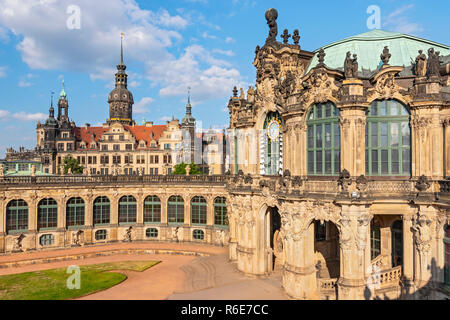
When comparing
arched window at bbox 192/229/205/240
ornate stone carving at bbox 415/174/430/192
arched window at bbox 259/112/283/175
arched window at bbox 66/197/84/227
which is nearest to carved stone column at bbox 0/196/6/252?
arched window at bbox 66/197/84/227

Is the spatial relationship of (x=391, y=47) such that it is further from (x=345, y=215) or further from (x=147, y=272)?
(x=147, y=272)

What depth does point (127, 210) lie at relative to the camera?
47.7 meters

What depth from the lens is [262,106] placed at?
98.0 ft

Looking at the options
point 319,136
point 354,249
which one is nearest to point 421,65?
point 319,136

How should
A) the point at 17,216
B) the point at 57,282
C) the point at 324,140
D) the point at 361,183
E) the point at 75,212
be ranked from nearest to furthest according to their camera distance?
1. the point at 361,183
2. the point at 324,140
3. the point at 57,282
4. the point at 17,216
5. the point at 75,212

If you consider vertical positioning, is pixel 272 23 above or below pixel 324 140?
above

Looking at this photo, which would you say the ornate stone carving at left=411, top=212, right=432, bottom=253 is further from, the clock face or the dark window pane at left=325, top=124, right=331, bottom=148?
the clock face

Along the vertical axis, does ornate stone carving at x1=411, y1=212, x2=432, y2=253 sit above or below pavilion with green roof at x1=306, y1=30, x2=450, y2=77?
below

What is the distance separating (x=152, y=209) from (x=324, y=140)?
3098 cm

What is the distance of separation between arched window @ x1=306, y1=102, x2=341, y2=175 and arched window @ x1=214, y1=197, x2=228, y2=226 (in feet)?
75.6

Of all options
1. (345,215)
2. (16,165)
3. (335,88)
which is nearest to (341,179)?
(345,215)

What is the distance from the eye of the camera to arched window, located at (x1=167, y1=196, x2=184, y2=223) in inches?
1882

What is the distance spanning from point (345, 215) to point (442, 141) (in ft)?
26.3

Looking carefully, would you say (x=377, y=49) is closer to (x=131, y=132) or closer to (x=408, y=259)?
(x=408, y=259)
